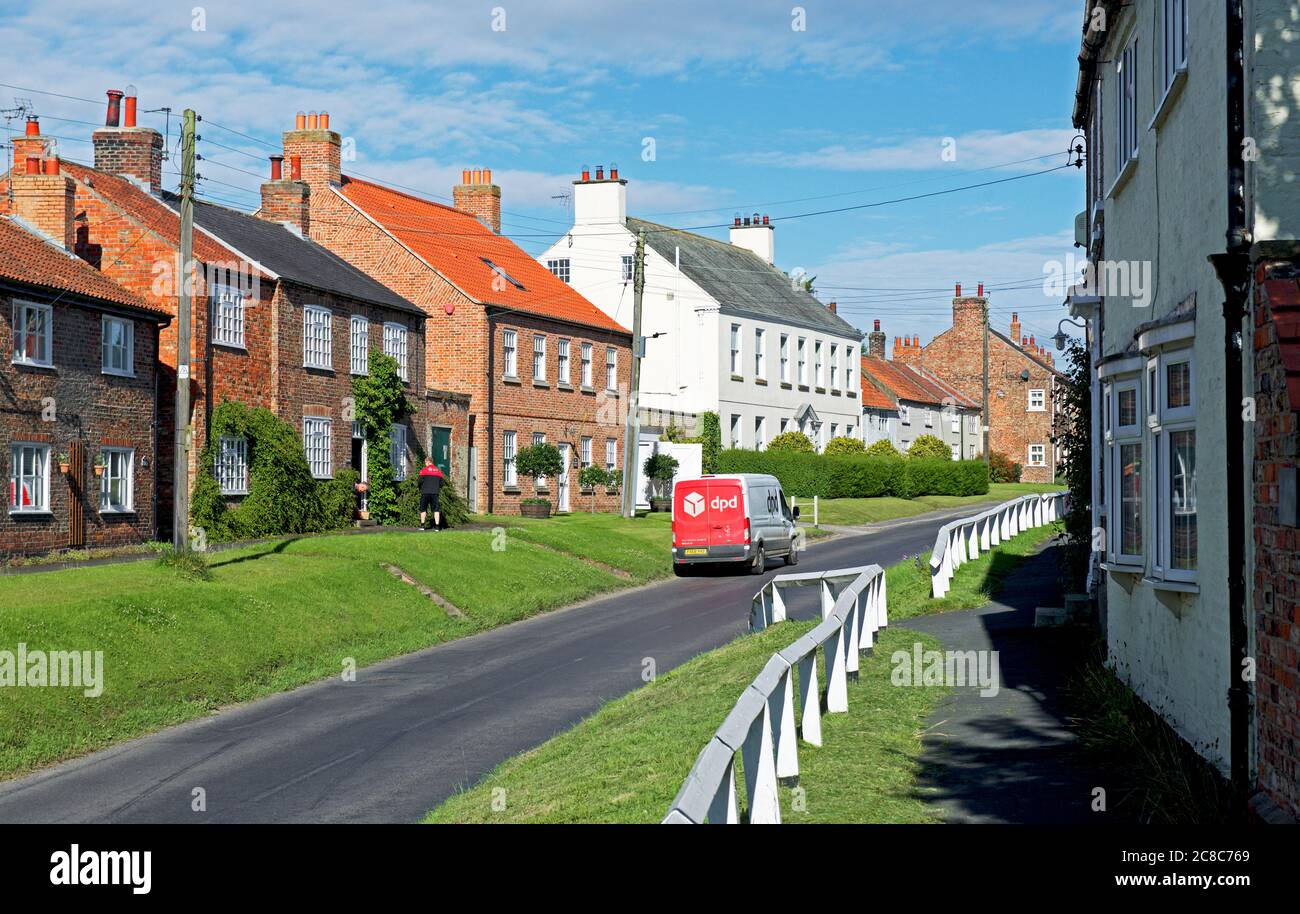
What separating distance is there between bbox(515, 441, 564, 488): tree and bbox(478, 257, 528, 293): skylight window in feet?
22.3

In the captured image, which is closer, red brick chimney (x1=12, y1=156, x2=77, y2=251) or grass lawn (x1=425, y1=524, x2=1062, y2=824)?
grass lawn (x1=425, y1=524, x2=1062, y2=824)

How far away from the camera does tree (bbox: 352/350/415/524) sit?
130ft

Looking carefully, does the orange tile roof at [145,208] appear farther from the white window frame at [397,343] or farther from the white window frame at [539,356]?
the white window frame at [539,356]

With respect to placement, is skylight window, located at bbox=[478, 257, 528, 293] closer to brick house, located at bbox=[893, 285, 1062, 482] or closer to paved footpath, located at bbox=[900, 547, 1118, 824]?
paved footpath, located at bbox=[900, 547, 1118, 824]

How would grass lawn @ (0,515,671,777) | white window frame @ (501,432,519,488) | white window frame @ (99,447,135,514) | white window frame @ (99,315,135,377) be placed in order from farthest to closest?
white window frame @ (501,432,519,488), white window frame @ (99,315,135,377), white window frame @ (99,447,135,514), grass lawn @ (0,515,671,777)

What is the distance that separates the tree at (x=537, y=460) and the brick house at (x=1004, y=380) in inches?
1777

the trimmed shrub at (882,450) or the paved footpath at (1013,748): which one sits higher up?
the trimmed shrub at (882,450)

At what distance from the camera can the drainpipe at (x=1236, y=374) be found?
8.56 meters

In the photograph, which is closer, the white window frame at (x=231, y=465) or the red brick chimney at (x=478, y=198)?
the white window frame at (x=231, y=465)

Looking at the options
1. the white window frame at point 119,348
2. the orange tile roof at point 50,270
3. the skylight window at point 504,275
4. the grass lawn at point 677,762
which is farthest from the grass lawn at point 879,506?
the grass lawn at point 677,762

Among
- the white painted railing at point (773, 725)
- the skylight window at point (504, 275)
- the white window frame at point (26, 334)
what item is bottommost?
the white painted railing at point (773, 725)

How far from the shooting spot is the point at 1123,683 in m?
13.9

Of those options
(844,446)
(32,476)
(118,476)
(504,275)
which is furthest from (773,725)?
(844,446)

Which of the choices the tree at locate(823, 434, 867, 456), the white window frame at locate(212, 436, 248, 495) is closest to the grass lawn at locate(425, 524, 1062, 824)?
the white window frame at locate(212, 436, 248, 495)
